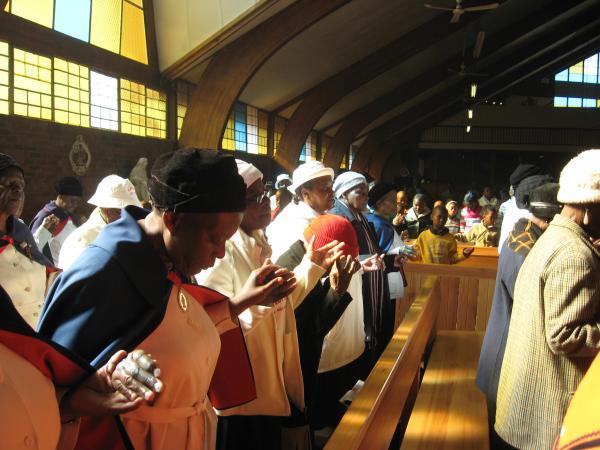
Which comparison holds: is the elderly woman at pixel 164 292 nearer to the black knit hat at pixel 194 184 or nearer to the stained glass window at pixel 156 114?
the black knit hat at pixel 194 184

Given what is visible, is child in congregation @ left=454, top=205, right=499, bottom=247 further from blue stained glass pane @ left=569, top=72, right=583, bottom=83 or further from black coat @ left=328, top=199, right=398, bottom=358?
blue stained glass pane @ left=569, top=72, right=583, bottom=83

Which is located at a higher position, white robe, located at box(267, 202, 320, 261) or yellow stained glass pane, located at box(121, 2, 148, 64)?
yellow stained glass pane, located at box(121, 2, 148, 64)

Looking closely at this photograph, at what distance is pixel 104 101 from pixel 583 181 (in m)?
5.90

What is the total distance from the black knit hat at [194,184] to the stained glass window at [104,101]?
551cm

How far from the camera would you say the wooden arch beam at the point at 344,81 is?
11.4 m

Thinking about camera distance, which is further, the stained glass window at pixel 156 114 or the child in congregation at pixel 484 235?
the child in congregation at pixel 484 235

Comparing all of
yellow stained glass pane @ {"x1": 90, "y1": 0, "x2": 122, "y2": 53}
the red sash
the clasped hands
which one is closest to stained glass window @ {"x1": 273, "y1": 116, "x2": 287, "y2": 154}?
yellow stained glass pane @ {"x1": 90, "y1": 0, "x2": 122, "y2": 53}

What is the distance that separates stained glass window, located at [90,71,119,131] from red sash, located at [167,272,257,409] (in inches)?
212

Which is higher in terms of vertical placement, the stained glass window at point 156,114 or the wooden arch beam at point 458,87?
the wooden arch beam at point 458,87

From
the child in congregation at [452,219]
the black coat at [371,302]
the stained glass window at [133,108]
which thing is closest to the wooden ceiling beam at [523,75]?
the child in congregation at [452,219]

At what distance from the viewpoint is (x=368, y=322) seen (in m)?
3.45

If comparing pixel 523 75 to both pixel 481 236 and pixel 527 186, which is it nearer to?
pixel 481 236

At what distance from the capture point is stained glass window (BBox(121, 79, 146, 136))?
268 inches

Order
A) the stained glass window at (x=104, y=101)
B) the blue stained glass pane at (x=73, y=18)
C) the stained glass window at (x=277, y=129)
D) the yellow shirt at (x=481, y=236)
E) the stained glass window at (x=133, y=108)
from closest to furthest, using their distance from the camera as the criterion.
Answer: the blue stained glass pane at (x=73, y=18)
the stained glass window at (x=104, y=101)
the stained glass window at (x=133, y=108)
the yellow shirt at (x=481, y=236)
the stained glass window at (x=277, y=129)
